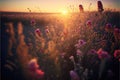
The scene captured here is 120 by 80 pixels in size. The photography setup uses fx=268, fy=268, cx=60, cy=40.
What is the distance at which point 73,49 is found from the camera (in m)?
3.42

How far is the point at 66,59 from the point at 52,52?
49cm

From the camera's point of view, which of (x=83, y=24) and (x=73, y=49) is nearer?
(x=73, y=49)

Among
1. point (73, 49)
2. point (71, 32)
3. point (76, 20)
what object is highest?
point (76, 20)

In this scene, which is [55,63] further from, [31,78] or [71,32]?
[71,32]

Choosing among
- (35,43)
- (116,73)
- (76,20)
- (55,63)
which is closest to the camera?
(55,63)

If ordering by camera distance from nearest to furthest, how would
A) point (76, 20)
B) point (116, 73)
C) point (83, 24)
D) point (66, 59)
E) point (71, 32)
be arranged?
1. point (116, 73)
2. point (66, 59)
3. point (71, 32)
4. point (83, 24)
5. point (76, 20)

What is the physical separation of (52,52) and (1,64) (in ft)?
2.21

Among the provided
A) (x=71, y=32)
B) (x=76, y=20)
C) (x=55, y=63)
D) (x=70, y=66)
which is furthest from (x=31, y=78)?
(x=76, y=20)

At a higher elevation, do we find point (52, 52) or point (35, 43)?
point (35, 43)

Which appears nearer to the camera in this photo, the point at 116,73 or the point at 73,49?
the point at 116,73

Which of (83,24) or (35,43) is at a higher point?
(83,24)

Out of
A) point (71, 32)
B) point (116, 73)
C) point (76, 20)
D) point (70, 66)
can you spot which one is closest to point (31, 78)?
point (70, 66)

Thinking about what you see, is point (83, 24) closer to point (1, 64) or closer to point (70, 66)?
point (70, 66)

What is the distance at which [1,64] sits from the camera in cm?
305
